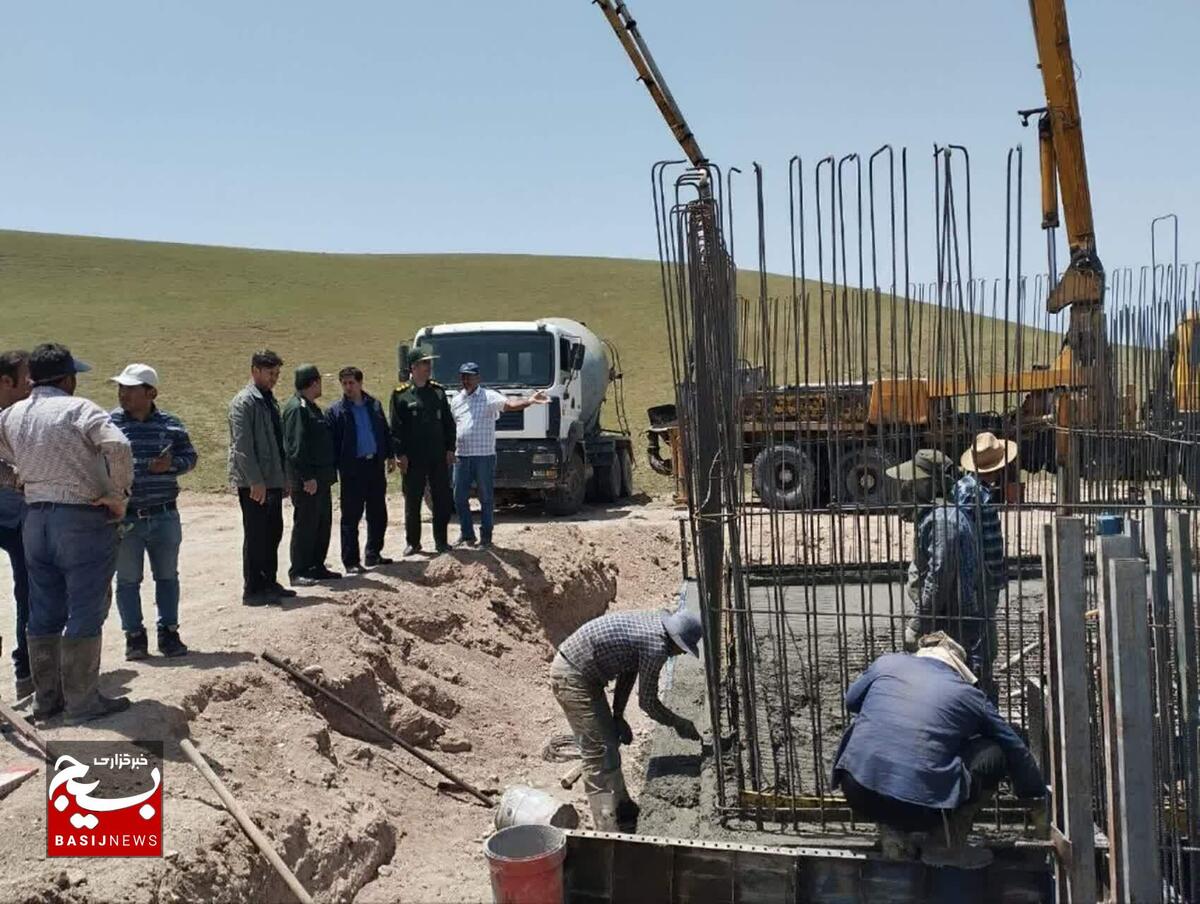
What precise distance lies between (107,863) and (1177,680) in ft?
12.9

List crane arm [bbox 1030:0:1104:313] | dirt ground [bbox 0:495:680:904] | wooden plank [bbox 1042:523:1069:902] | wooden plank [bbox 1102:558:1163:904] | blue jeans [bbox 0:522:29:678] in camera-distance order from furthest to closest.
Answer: crane arm [bbox 1030:0:1104:313] < blue jeans [bbox 0:522:29:678] < dirt ground [bbox 0:495:680:904] < wooden plank [bbox 1042:523:1069:902] < wooden plank [bbox 1102:558:1163:904]

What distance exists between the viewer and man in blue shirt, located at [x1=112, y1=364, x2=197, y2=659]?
560 cm

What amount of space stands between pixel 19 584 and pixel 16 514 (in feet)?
1.39

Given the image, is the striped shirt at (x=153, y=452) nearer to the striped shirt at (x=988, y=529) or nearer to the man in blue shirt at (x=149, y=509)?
the man in blue shirt at (x=149, y=509)

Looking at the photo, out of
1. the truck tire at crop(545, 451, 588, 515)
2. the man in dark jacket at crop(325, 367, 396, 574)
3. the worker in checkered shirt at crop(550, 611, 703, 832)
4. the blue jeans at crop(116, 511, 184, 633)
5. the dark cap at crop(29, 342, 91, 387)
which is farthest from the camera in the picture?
the truck tire at crop(545, 451, 588, 515)

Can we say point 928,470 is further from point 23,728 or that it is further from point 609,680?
point 23,728

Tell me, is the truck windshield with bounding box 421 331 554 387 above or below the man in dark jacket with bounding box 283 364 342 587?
above

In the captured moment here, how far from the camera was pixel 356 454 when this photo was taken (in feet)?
26.0

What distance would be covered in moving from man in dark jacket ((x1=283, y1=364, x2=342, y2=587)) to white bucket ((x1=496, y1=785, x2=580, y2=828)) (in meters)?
3.20

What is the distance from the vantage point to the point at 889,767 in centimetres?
366

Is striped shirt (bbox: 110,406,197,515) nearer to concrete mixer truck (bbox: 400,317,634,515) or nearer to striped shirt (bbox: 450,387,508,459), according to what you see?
striped shirt (bbox: 450,387,508,459)

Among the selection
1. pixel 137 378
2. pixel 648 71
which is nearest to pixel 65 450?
pixel 137 378

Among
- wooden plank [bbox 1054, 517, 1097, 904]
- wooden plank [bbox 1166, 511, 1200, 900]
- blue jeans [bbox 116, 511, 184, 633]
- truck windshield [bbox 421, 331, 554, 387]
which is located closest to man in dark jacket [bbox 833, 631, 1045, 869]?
wooden plank [bbox 1054, 517, 1097, 904]

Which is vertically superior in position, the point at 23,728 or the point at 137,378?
the point at 137,378
